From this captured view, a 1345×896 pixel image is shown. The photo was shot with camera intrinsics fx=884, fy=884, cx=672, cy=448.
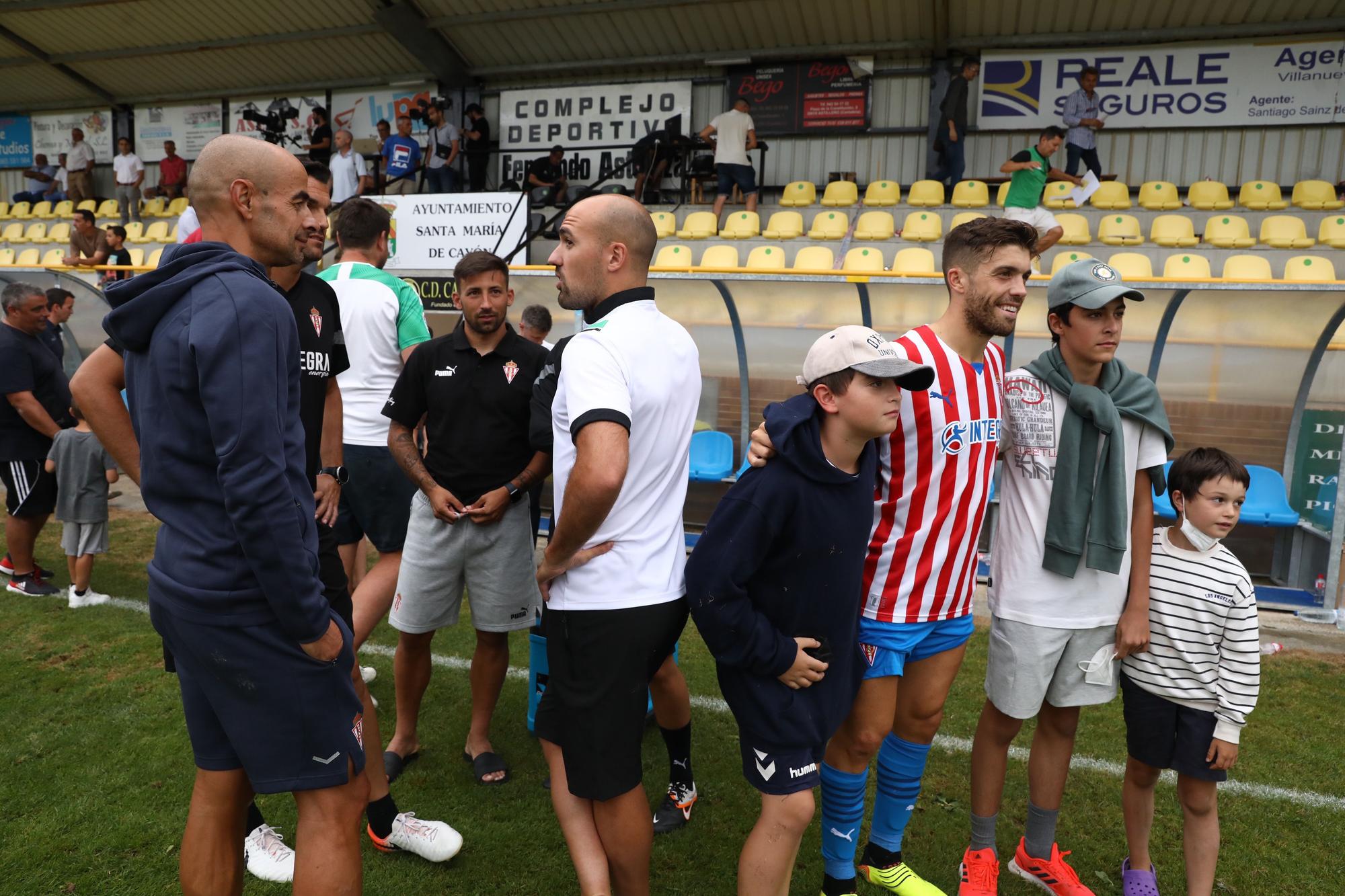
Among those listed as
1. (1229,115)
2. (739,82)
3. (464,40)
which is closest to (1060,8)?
(1229,115)

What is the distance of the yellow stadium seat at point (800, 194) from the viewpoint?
1418 centimetres

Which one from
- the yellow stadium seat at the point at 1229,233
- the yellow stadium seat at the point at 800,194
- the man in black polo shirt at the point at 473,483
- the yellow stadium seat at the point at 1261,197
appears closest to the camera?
the man in black polo shirt at the point at 473,483

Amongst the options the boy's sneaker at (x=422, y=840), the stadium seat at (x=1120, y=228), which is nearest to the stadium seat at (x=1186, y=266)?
the stadium seat at (x=1120, y=228)

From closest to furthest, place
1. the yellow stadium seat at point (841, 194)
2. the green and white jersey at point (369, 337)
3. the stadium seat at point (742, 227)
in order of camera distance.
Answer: the green and white jersey at point (369, 337), the stadium seat at point (742, 227), the yellow stadium seat at point (841, 194)

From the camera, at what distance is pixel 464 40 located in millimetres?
15523

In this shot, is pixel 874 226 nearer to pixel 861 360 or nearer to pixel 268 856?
pixel 861 360

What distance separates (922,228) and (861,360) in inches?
412

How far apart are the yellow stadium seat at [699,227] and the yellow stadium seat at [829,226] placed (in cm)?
139

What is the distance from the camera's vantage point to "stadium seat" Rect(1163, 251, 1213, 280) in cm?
970

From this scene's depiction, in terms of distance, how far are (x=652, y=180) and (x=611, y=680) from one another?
13479 mm

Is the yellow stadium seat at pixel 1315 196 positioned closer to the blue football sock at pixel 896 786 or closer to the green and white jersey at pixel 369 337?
the blue football sock at pixel 896 786

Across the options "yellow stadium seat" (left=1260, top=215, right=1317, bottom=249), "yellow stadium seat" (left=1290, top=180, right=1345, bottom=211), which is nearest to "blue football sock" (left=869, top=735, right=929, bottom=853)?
"yellow stadium seat" (left=1260, top=215, right=1317, bottom=249)

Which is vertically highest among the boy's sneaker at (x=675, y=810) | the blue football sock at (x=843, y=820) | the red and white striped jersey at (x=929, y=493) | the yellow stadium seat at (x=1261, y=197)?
the yellow stadium seat at (x=1261, y=197)

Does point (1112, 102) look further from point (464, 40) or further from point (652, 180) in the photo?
point (464, 40)
